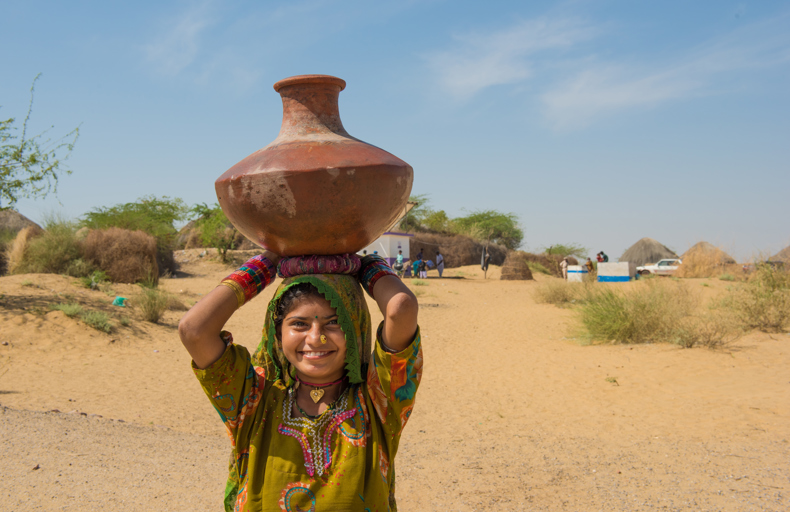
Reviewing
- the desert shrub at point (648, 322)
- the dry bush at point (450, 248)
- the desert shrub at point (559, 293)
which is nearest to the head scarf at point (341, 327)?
the desert shrub at point (648, 322)

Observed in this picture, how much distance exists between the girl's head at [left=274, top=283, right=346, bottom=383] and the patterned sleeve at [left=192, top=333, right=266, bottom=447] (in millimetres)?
140

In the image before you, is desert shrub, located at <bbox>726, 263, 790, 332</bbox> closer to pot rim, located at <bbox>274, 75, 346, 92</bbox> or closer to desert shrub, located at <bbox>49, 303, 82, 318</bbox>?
pot rim, located at <bbox>274, 75, 346, 92</bbox>

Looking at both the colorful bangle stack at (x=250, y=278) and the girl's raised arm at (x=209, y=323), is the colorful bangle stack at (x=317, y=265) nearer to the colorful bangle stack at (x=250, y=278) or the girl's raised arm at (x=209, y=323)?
the colorful bangle stack at (x=250, y=278)

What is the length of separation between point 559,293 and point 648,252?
19.8 m

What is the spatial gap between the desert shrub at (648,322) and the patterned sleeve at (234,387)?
9.25m

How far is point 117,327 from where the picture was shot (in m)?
10.2

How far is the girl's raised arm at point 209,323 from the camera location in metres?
1.54

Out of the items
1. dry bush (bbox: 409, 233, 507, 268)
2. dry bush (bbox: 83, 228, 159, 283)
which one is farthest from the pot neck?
dry bush (bbox: 409, 233, 507, 268)

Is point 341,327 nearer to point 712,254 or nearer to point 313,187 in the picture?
point 313,187

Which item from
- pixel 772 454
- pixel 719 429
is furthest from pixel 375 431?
pixel 719 429

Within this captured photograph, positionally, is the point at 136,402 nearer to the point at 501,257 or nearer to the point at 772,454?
the point at 772,454

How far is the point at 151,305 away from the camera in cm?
1108

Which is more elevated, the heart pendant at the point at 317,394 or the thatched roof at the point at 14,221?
the thatched roof at the point at 14,221

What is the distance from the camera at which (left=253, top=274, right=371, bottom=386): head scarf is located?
1.65 metres
